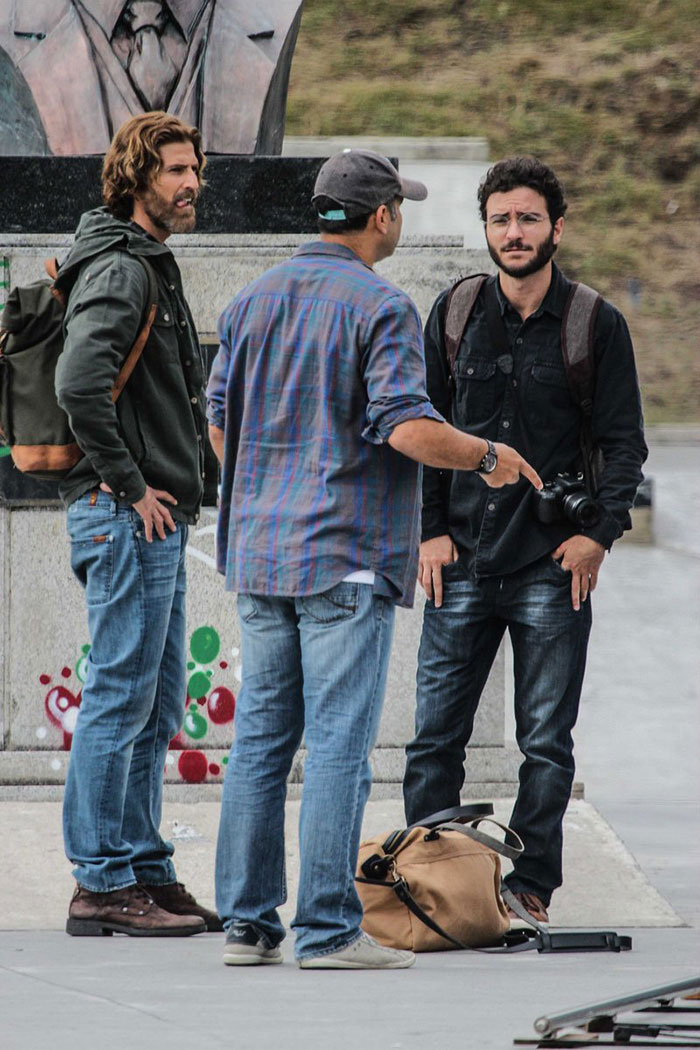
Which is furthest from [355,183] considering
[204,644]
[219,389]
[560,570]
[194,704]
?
[194,704]

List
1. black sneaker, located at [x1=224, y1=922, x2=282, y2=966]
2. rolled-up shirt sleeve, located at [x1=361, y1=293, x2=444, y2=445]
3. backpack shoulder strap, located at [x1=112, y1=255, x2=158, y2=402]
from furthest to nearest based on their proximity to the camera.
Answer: backpack shoulder strap, located at [x1=112, y1=255, x2=158, y2=402]
black sneaker, located at [x1=224, y1=922, x2=282, y2=966]
rolled-up shirt sleeve, located at [x1=361, y1=293, x2=444, y2=445]

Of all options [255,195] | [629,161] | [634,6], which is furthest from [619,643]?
[634,6]

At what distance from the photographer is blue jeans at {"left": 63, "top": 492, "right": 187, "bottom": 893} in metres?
3.97

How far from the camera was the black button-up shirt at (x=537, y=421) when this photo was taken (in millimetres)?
4332

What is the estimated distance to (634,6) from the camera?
118ft

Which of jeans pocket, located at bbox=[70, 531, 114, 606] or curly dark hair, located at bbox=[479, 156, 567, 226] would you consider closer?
jeans pocket, located at bbox=[70, 531, 114, 606]

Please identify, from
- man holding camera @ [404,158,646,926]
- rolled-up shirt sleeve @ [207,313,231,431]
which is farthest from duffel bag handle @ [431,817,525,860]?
rolled-up shirt sleeve @ [207,313,231,431]

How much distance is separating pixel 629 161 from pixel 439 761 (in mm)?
28520

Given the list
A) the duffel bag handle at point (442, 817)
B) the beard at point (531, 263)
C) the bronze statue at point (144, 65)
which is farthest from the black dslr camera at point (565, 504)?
the bronze statue at point (144, 65)

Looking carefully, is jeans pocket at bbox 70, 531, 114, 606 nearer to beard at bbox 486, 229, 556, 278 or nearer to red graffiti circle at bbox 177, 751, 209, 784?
beard at bbox 486, 229, 556, 278

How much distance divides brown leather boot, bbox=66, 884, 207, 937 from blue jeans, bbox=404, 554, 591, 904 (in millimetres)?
721

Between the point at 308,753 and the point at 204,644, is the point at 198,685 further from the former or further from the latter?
the point at 308,753

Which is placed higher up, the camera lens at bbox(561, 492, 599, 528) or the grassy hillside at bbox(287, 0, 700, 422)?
the grassy hillside at bbox(287, 0, 700, 422)

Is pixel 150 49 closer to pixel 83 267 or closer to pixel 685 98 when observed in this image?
pixel 83 267
